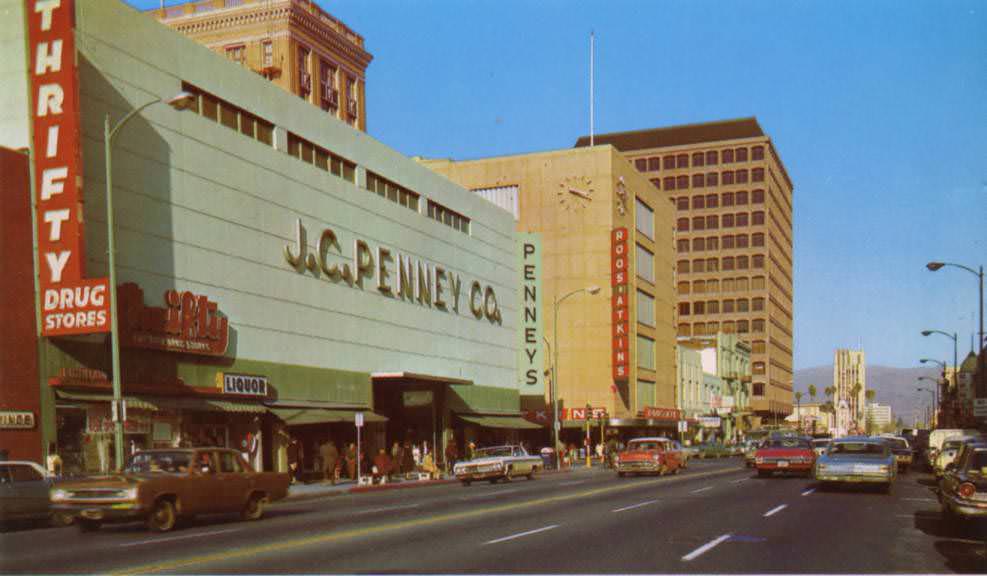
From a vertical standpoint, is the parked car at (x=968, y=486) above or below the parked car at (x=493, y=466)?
above

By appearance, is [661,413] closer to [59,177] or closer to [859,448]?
[859,448]

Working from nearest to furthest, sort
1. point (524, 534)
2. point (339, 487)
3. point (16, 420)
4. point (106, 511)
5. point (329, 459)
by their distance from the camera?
point (524, 534), point (106, 511), point (16, 420), point (339, 487), point (329, 459)

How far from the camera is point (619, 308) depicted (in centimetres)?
8162

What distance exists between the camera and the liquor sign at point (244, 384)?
35.1 meters

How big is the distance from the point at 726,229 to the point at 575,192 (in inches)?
2832

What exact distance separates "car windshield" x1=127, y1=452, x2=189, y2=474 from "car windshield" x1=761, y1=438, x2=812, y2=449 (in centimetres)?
2506

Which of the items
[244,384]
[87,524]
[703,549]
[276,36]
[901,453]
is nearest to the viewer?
[703,549]

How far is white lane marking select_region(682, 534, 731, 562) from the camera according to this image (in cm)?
1363

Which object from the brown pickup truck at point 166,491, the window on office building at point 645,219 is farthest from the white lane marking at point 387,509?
the window on office building at point 645,219

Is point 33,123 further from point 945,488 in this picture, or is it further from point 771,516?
point 945,488

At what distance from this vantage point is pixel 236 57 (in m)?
66.1

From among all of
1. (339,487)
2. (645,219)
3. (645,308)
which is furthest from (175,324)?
(645,219)

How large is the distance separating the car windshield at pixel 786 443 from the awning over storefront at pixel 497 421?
808 inches

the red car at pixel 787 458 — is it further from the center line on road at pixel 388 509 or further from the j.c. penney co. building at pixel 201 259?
the center line on road at pixel 388 509
